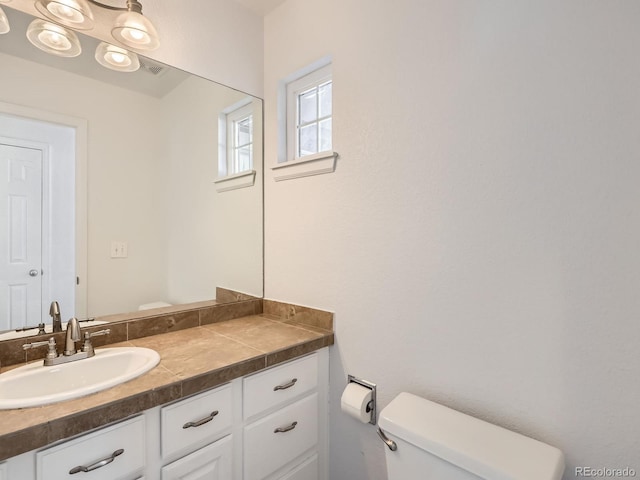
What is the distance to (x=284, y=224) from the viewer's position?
1684 mm

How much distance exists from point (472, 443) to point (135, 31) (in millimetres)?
1845

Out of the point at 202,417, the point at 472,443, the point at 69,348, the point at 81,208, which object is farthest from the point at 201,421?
the point at 81,208

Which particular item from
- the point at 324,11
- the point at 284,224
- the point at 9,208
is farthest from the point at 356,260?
the point at 9,208

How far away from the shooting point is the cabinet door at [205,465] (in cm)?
96

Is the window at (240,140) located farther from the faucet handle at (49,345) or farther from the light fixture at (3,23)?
the faucet handle at (49,345)

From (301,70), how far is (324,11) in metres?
0.27

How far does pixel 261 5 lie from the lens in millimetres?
1685

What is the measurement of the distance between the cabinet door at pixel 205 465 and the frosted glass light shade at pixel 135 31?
1.54 m

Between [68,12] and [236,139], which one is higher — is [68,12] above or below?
above

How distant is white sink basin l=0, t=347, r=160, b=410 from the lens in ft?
2.76

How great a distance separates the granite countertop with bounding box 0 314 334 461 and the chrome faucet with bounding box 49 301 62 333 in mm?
196

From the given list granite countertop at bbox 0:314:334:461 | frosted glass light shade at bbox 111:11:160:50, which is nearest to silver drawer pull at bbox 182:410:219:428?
granite countertop at bbox 0:314:334:461

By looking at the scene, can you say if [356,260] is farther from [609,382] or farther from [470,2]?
[470,2]

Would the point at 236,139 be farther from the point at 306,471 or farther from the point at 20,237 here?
the point at 306,471
